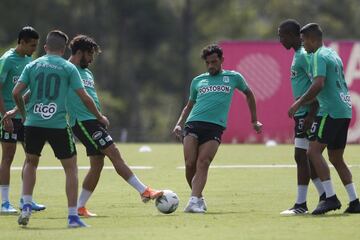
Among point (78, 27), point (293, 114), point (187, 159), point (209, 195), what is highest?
point (293, 114)

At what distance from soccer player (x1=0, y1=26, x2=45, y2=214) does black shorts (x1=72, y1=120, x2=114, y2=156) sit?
1.10 meters

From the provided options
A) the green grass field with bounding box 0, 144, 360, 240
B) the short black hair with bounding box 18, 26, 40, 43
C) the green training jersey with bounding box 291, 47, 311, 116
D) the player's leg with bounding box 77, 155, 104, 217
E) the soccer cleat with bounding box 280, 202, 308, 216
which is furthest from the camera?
the short black hair with bounding box 18, 26, 40, 43

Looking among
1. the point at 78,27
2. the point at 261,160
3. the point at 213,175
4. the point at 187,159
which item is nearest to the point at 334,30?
the point at 78,27

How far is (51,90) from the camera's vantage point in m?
12.2

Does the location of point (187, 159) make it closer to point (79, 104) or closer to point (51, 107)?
point (79, 104)

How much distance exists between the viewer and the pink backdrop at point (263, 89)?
37.3 metres

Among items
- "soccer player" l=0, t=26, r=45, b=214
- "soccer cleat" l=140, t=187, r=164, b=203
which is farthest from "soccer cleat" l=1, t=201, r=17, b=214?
"soccer cleat" l=140, t=187, r=164, b=203

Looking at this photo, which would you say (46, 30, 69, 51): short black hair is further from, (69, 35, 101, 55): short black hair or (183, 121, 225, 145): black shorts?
(183, 121, 225, 145): black shorts

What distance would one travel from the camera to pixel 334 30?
7338cm

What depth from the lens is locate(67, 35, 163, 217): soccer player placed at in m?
13.6

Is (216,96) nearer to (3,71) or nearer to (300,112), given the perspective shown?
(300,112)

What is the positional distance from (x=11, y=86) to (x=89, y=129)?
1634 mm

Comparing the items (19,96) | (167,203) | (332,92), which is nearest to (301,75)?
(332,92)

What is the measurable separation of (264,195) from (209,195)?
86cm
